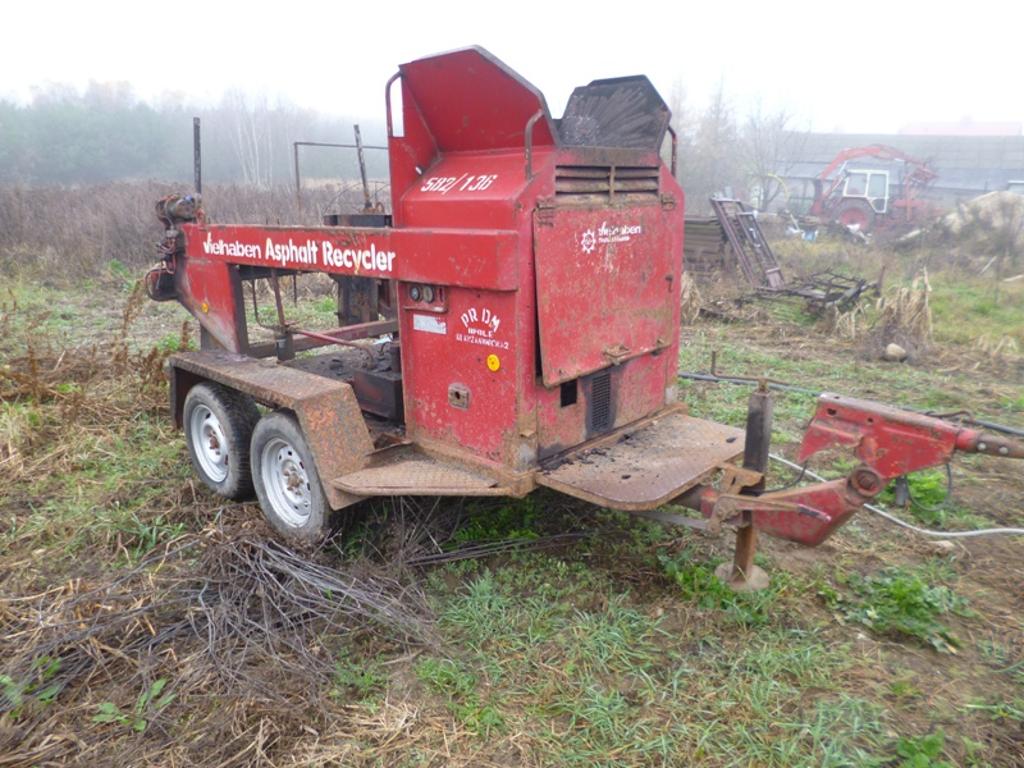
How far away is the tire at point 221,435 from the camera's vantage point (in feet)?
14.8

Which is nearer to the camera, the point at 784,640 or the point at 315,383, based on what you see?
the point at 784,640

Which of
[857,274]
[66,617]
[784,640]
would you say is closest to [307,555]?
[66,617]

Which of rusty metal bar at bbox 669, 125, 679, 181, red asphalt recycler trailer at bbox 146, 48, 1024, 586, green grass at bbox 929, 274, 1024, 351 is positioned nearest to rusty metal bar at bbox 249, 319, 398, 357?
red asphalt recycler trailer at bbox 146, 48, 1024, 586

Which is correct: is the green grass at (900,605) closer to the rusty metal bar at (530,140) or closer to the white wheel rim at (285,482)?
the rusty metal bar at (530,140)

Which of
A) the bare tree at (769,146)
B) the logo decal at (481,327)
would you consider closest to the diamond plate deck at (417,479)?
the logo decal at (481,327)

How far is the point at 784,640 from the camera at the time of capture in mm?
3227

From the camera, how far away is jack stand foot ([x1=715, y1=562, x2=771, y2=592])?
3516mm

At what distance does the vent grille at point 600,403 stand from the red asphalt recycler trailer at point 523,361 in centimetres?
1

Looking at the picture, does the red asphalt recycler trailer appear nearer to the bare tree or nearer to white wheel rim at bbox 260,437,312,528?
white wheel rim at bbox 260,437,312,528

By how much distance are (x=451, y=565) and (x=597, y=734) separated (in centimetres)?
132

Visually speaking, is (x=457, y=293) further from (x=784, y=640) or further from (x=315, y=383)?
(x=784, y=640)

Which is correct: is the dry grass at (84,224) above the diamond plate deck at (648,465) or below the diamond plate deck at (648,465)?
above

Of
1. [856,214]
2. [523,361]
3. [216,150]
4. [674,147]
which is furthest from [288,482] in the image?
[216,150]

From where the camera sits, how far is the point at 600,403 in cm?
396
